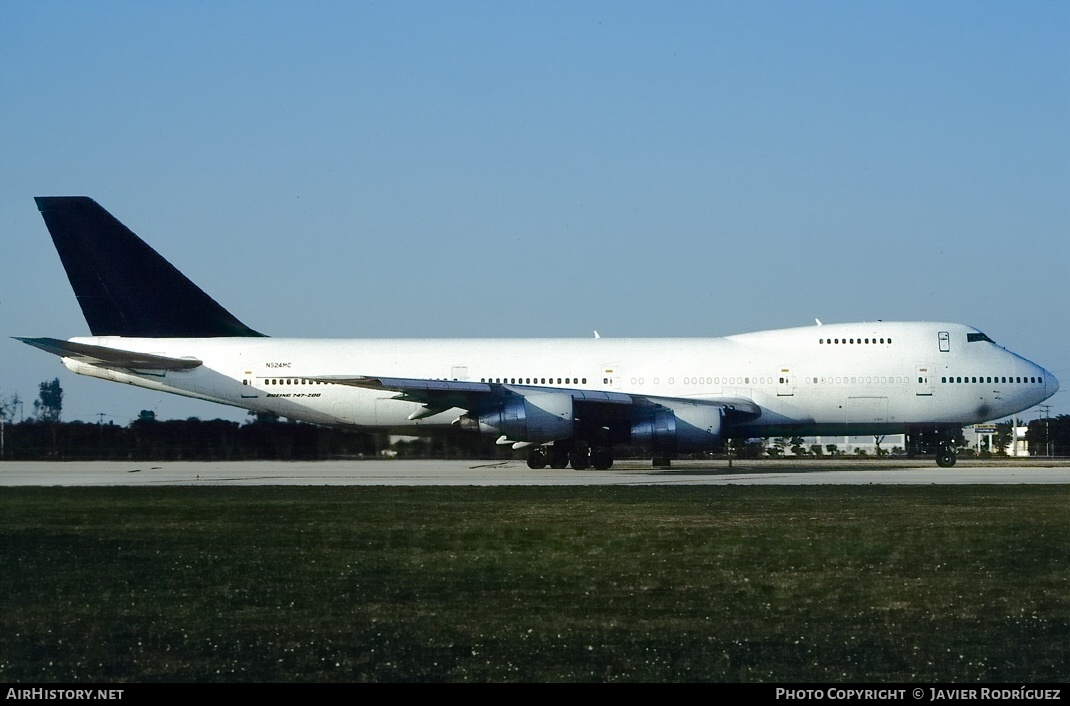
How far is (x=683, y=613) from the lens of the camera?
30.2ft

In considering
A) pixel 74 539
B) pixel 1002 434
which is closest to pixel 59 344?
pixel 74 539

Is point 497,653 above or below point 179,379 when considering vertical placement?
below

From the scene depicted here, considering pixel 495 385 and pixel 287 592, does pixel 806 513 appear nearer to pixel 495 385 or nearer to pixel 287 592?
pixel 287 592

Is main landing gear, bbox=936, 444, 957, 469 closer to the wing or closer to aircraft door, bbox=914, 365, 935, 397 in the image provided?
aircraft door, bbox=914, 365, 935, 397

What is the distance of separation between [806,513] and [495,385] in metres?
16.9

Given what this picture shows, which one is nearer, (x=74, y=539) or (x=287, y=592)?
(x=287, y=592)

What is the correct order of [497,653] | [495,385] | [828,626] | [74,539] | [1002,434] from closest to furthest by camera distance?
[497,653]
[828,626]
[74,539]
[495,385]
[1002,434]

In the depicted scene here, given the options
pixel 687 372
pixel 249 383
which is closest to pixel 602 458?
pixel 687 372

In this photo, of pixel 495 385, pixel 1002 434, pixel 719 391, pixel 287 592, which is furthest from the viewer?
pixel 1002 434

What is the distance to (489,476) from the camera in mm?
30812

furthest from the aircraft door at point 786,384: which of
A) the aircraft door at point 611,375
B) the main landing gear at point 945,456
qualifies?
the main landing gear at point 945,456

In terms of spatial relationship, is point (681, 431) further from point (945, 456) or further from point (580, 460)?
point (945, 456)

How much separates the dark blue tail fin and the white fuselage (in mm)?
648

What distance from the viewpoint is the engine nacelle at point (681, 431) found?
33312mm
